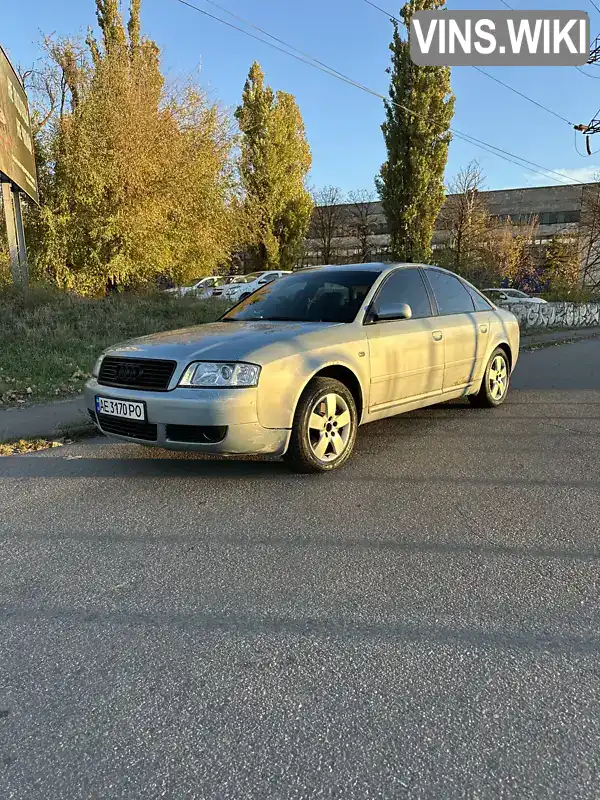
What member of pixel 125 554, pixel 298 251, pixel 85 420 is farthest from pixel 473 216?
pixel 125 554

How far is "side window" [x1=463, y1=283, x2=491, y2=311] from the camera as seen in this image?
6.40 meters

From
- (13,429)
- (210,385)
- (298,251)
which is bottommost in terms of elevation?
(13,429)

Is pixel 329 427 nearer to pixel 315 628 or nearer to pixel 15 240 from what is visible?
pixel 315 628

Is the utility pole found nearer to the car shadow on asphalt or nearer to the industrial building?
the car shadow on asphalt

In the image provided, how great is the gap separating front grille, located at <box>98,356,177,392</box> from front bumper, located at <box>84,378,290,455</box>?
0.08m

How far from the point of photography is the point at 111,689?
2.09 meters

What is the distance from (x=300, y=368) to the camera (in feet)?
13.8

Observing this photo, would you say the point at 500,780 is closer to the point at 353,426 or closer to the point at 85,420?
the point at 353,426

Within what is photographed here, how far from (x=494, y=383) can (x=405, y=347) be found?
80.3 inches

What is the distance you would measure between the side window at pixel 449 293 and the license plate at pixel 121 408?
10.3ft

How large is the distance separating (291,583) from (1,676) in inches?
49.3

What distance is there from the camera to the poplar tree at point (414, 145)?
23.3 metres

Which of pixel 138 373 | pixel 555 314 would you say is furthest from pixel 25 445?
pixel 555 314

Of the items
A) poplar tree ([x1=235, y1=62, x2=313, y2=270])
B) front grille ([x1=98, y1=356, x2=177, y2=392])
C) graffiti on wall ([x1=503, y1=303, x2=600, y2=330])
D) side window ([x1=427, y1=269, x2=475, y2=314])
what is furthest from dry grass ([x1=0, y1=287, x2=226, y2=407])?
poplar tree ([x1=235, y1=62, x2=313, y2=270])
